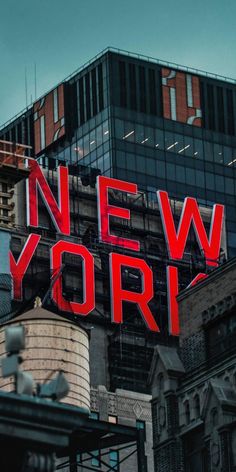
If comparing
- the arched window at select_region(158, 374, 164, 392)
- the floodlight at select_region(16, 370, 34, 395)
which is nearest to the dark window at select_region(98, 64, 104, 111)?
the arched window at select_region(158, 374, 164, 392)

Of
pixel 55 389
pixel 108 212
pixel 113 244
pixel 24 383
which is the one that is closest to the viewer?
pixel 24 383

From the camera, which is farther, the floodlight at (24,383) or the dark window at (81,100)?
the dark window at (81,100)

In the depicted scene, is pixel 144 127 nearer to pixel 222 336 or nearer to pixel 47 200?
pixel 47 200

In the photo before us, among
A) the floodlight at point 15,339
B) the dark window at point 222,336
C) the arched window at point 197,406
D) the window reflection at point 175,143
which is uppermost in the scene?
the window reflection at point 175,143

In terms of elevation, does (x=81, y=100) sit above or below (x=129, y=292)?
above

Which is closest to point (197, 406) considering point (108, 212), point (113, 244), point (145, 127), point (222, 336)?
point (222, 336)

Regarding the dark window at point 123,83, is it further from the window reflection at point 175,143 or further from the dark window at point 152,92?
the window reflection at point 175,143

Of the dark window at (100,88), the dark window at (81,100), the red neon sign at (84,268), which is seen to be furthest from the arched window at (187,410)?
the dark window at (81,100)

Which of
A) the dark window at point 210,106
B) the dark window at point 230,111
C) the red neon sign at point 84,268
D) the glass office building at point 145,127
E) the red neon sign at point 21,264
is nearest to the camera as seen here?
the red neon sign at point 21,264

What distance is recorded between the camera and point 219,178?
604ft

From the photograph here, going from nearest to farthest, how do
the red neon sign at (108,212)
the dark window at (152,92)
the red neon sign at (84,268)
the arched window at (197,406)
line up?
the arched window at (197,406), the red neon sign at (84,268), the red neon sign at (108,212), the dark window at (152,92)

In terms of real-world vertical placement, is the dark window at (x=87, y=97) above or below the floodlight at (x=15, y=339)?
above

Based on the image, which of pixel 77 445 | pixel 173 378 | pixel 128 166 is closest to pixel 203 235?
pixel 128 166

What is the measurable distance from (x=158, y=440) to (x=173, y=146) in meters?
112
